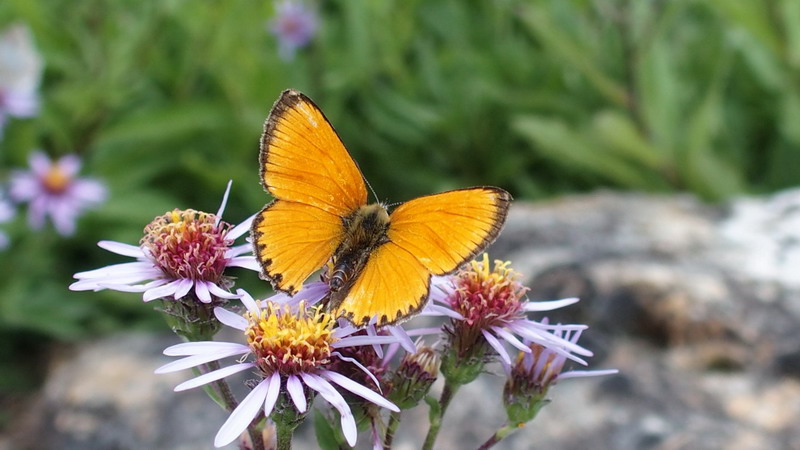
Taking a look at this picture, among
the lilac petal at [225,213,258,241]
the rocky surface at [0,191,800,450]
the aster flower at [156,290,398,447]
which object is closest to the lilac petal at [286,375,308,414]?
the aster flower at [156,290,398,447]

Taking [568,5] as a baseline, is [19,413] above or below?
below

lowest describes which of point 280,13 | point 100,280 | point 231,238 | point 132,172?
point 100,280

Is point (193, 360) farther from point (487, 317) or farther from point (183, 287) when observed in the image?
point (487, 317)

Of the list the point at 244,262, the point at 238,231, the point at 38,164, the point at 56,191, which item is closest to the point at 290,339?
the point at 244,262

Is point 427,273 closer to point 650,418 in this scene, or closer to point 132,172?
point 650,418

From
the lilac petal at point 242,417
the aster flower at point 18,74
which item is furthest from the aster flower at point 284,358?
the aster flower at point 18,74

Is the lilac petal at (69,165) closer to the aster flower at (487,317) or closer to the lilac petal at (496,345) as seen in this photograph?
the aster flower at (487,317)

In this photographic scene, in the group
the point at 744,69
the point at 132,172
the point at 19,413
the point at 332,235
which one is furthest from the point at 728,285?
the point at 19,413
